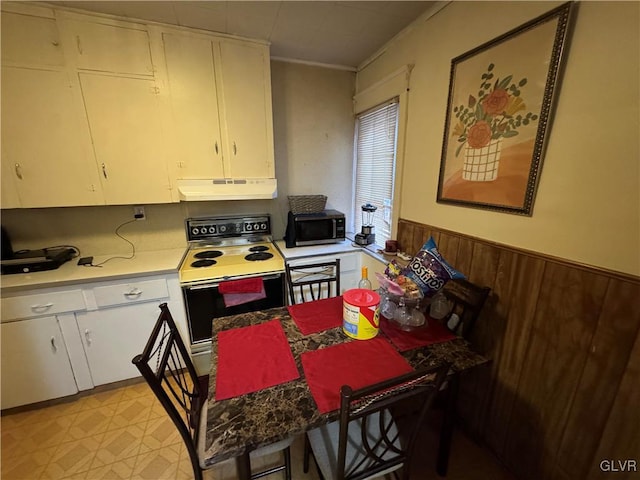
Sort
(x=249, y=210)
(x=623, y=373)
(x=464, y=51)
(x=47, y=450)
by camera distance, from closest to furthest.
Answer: (x=623, y=373), (x=464, y=51), (x=47, y=450), (x=249, y=210)

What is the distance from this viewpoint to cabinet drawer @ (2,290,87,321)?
1584 millimetres

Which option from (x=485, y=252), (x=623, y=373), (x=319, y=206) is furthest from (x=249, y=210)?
(x=623, y=373)

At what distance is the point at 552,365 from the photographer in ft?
3.75

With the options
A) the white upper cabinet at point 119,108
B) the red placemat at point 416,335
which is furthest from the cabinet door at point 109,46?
the red placemat at point 416,335

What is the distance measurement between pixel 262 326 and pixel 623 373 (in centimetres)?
143

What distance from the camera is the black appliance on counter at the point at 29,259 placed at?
170 centimetres

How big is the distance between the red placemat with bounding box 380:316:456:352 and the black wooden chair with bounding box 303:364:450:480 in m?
0.22

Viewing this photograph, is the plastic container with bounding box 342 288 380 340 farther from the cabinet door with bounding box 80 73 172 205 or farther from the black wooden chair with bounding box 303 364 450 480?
the cabinet door with bounding box 80 73 172 205

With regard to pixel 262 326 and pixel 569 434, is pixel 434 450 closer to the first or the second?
pixel 569 434

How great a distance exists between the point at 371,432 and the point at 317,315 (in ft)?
1.80

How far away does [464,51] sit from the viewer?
1.42 m

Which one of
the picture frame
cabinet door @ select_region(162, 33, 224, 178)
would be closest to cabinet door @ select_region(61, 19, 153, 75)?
cabinet door @ select_region(162, 33, 224, 178)

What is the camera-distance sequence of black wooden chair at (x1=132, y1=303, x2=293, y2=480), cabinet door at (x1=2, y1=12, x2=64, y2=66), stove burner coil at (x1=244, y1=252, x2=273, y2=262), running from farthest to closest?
stove burner coil at (x1=244, y1=252, x2=273, y2=262), cabinet door at (x1=2, y1=12, x2=64, y2=66), black wooden chair at (x1=132, y1=303, x2=293, y2=480)

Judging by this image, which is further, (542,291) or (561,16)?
(542,291)
